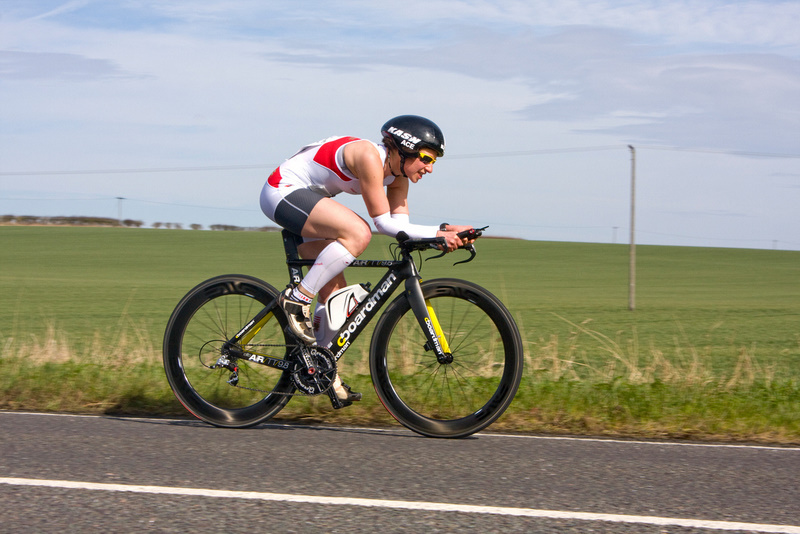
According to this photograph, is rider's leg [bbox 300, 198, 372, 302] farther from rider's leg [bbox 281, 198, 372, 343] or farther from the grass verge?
the grass verge

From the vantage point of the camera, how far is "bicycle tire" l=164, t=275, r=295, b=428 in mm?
5934

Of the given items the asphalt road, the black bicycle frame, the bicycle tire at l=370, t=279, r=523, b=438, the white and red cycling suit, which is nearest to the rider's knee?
the black bicycle frame

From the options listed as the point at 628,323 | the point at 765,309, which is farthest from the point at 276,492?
the point at 765,309

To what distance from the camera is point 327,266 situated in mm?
5656

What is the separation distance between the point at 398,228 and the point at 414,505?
2.05m

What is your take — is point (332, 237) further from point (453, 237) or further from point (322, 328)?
point (453, 237)

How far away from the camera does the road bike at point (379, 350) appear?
5543mm

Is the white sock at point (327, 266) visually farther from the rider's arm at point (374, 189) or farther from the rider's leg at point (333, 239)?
the rider's arm at point (374, 189)

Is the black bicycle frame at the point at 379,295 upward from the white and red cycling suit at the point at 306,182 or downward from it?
downward

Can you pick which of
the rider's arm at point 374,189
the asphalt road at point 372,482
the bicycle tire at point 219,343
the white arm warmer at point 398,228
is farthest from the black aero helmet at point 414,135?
the asphalt road at point 372,482

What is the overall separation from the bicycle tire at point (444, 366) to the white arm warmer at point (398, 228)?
324 mm

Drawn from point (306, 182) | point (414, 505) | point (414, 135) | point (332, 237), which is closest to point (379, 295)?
point (332, 237)

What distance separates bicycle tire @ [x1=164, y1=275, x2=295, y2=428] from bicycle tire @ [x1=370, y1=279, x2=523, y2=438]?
0.71 m

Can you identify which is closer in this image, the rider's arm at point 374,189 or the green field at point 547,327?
the rider's arm at point 374,189
